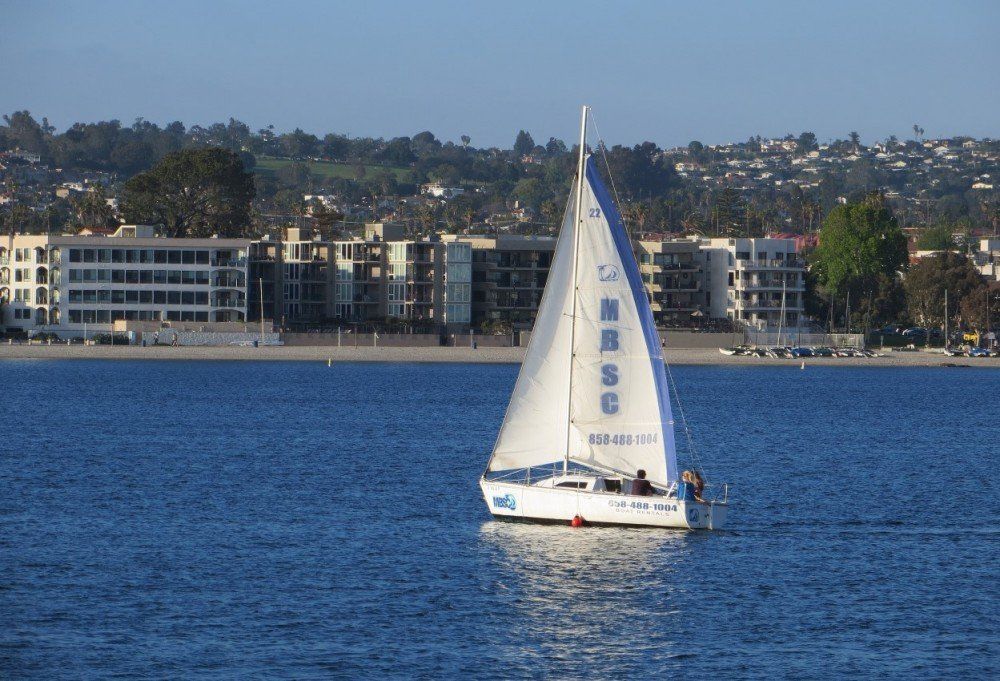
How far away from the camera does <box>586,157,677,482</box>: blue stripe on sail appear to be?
47031mm

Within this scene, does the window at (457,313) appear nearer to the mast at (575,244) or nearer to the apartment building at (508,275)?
the apartment building at (508,275)

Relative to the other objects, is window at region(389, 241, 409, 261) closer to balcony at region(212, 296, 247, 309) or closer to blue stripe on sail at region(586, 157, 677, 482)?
balcony at region(212, 296, 247, 309)

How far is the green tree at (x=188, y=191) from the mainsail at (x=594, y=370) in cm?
15265

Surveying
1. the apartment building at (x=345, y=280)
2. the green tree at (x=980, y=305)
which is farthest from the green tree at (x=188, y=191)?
the green tree at (x=980, y=305)

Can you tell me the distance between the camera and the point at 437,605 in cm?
4038

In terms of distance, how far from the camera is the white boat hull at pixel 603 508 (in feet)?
154

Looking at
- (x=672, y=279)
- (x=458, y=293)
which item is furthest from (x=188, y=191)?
(x=672, y=279)

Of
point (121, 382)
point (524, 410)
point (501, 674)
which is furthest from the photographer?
point (121, 382)

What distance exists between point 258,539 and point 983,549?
2254 centimetres

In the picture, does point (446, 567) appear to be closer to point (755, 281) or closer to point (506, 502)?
→ point (506, 502)

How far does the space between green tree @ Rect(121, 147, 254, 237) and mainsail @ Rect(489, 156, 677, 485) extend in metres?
153

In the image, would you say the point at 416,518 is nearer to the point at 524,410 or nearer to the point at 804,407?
the point at 524,410

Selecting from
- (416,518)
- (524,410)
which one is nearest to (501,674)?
(524,410)

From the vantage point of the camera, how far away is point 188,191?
655ft
